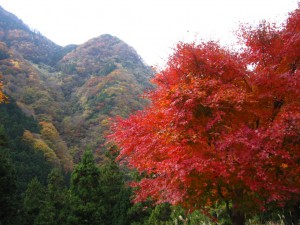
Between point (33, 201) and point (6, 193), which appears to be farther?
point (33, 201)

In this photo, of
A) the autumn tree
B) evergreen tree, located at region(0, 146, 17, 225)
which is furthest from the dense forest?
evergreen tree, located at region(0, 146, 17, 225)

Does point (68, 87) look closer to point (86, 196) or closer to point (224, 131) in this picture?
point (86, 196)

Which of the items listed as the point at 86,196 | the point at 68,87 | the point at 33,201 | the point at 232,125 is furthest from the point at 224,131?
the point at 68,87

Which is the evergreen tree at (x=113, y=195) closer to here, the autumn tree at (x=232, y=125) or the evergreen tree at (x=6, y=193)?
the evergreen tree at (x=6, y=193)

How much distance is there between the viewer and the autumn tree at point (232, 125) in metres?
6.26

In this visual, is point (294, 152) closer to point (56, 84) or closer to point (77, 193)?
point (77, 193)

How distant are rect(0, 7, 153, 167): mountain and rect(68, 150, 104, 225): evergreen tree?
7245mm

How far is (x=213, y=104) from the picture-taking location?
258 inches

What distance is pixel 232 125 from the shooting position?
7.05 metres

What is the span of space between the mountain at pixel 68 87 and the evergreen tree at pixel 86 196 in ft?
23.8

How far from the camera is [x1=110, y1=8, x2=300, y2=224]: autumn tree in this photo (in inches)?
246

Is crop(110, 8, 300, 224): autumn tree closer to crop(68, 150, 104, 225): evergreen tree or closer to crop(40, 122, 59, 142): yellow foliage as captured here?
crop(68, 150, 104, 225): evergreen tree

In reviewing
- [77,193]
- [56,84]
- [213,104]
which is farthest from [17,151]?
[56,84]

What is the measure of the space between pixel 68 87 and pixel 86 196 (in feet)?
198
